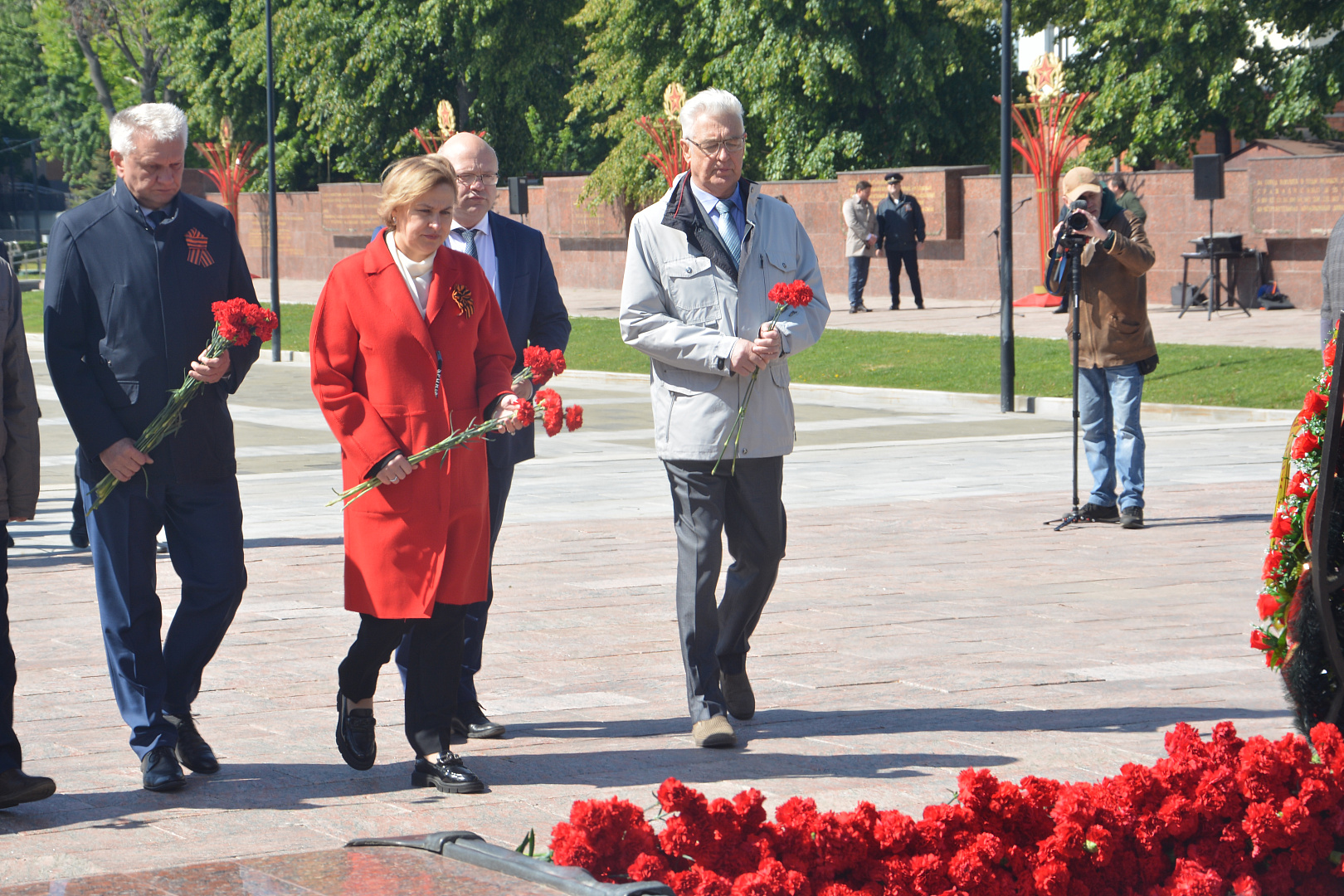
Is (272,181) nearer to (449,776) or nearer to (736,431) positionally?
(736,431)

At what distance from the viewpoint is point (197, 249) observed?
5.13 meters

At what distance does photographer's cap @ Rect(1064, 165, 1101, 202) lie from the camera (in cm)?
971

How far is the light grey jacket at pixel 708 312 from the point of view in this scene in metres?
5.46

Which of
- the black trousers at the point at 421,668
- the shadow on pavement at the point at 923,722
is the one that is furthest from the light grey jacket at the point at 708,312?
the black trousers at the point at 421,668

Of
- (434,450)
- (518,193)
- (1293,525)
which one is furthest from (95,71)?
(1293,525)

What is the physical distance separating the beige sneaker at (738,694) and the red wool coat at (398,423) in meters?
1.09

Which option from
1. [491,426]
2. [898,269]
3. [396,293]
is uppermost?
[396,293]

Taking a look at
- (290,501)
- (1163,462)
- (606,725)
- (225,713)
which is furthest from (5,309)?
(1163,462)

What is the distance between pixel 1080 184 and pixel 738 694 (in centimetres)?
512

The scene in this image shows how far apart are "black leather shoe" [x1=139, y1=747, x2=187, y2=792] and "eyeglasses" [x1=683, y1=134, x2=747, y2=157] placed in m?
2.36

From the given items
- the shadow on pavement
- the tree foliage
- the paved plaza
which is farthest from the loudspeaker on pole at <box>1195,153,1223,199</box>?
the shadow on pavement

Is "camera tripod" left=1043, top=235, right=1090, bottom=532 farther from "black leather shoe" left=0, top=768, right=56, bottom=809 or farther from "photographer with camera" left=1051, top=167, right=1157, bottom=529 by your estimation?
"black leather shoe" left=0, top=768, right=56, bottom=809

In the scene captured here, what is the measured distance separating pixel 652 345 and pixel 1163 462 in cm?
798

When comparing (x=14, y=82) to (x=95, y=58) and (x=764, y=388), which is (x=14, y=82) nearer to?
(x=95, y=58)
